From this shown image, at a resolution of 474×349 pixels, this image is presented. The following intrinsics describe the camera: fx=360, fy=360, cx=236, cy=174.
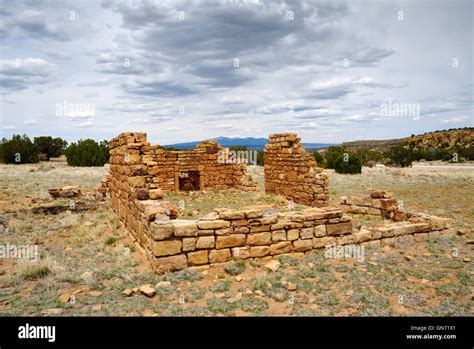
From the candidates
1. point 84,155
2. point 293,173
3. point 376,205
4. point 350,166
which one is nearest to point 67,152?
point 84,155

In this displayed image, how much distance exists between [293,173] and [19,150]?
37414 millimetres

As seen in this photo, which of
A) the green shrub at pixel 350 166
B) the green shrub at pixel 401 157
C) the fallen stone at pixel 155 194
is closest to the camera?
the fallen stone at pixel 155 194

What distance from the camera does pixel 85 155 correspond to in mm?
39156

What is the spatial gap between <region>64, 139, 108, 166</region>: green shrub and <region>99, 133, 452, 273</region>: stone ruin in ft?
93.0

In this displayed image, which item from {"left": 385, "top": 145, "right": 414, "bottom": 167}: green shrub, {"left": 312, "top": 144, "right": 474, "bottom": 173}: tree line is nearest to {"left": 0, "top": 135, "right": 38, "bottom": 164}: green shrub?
{"left": 312, "top": 144, "right": 474, "bottom": 173}: tree line

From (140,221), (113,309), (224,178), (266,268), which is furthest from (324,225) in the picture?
(224,178)

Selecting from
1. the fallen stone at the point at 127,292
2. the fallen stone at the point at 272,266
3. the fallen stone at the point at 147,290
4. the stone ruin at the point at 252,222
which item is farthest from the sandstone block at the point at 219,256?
the fallen stone at the point at 127,292

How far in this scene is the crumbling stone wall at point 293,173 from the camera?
42.5ft

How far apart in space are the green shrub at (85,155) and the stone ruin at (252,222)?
93.0ft

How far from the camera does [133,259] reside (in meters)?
7.64

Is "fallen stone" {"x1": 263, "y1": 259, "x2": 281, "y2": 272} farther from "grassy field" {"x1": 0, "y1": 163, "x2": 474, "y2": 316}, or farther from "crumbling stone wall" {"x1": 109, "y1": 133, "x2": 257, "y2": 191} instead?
"crumbling stone wall" {"x1": 109, "y1": 133, "x2": 257, "y2": 191}

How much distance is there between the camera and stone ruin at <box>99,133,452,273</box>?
676 cm

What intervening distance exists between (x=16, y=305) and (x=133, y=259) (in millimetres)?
2497

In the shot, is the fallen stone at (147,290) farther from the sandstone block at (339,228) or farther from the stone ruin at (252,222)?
the sandstone block at (339,228)
